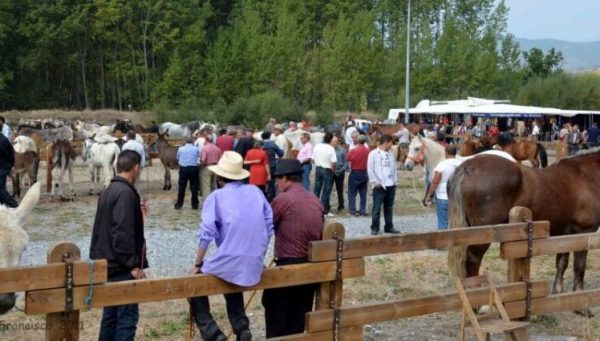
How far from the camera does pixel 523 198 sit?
29.2 feet

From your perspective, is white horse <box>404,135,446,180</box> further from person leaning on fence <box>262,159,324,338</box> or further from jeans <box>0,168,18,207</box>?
person leaning on fence <box>262,159,324,338</box>

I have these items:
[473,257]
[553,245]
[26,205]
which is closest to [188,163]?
[473,257]

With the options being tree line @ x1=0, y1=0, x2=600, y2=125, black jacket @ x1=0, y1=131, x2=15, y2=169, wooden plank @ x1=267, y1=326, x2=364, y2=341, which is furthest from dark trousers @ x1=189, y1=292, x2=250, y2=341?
tree line @ x1=0, y1=0, x2=600, y2=125

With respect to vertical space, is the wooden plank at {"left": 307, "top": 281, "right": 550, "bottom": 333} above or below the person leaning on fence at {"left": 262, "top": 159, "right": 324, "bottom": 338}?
below

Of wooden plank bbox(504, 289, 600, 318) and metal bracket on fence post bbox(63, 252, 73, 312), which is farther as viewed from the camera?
wooden plank bbox(504, 289, 600, 318)

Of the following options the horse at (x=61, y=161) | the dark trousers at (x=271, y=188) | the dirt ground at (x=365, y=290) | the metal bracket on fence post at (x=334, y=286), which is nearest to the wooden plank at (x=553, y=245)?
the dirt ground at (x=365, y=290)

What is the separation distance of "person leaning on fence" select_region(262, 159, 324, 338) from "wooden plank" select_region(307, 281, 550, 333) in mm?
371

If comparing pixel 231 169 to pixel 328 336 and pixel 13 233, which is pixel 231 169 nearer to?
pixel 328 336

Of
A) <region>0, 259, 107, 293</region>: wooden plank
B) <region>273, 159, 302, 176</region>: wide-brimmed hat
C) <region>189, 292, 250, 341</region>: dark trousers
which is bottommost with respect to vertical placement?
<region>189, 292, 250, 341</region>: dark trousers

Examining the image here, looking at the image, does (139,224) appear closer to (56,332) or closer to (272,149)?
(56,332)

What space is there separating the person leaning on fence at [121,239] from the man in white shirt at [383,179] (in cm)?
830

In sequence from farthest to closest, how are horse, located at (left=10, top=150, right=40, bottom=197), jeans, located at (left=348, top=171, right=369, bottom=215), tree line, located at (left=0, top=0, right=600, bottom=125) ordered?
tree line, located at (left=0, top=0, right=600, bottom=125) < horse, located at (left=10, top=150, right=40, bottom=197) < jeans, located at (left=348, top=171, right=369, bottom=215)

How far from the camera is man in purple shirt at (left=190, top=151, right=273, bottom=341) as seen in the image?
5.30 m

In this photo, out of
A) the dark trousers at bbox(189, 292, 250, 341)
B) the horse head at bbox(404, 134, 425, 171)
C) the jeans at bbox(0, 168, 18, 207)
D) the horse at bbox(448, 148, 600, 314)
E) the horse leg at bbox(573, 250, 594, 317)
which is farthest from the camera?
the horse head at bbox(404, 134, 425, 171)
